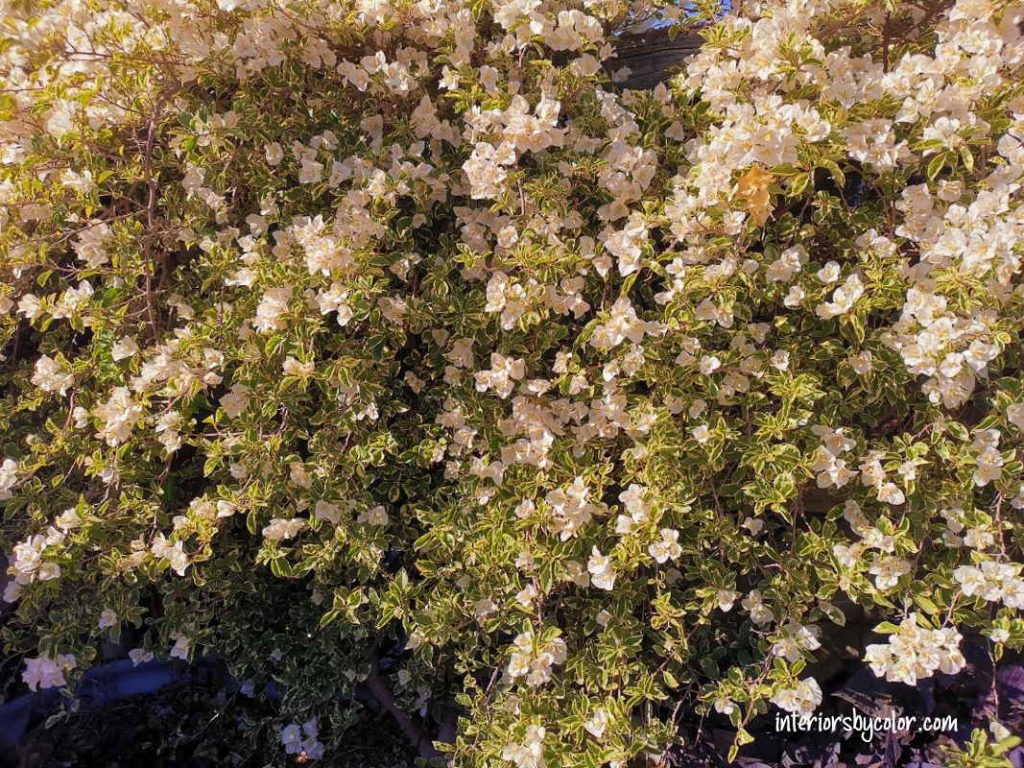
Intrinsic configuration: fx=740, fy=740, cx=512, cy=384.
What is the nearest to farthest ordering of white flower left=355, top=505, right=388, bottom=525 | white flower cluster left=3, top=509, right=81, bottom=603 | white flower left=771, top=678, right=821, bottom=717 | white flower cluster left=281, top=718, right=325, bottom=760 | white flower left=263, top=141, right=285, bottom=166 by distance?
white flower left=771, top=678, right=821, bottom=717, white flower cluster left=3, top=509, right=81, bottom=603, white flower left=355, top=505, right=388, bottom=525, white flower left=263, top=141, right=285, bottom=166, white flower cluster left=281, top=718, right=325, bottom=760

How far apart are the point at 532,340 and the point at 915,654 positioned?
3.57ft

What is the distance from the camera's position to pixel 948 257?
1620mm

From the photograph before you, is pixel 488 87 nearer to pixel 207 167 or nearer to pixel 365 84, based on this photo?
pixel 365 84

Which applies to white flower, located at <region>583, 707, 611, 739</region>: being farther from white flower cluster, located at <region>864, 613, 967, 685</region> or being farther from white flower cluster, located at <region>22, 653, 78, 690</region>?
white flower cluster, located at <region>22, 653, 78, 690</region>

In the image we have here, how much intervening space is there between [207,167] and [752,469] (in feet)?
5.34

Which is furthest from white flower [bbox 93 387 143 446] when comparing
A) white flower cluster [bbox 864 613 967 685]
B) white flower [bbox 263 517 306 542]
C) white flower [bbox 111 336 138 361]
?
white flower cluster [bbox 864 613 967 685]

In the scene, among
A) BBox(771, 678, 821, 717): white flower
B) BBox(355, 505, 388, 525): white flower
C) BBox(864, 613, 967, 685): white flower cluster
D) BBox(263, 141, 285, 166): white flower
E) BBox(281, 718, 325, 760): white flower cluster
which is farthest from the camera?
BBox(281, 718, 325, 760): white flower cluster

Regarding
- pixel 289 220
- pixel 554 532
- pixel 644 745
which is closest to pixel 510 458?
pixel 554 532

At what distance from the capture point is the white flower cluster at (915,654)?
1.51 meters

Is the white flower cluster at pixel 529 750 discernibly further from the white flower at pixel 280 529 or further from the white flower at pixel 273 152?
the white flower at pixel 273 152

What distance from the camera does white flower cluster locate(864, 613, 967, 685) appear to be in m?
1.51

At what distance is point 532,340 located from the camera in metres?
1.89

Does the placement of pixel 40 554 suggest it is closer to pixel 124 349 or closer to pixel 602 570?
pixel 124 349

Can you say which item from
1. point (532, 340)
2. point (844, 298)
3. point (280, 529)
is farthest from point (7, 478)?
point (844, 298)
